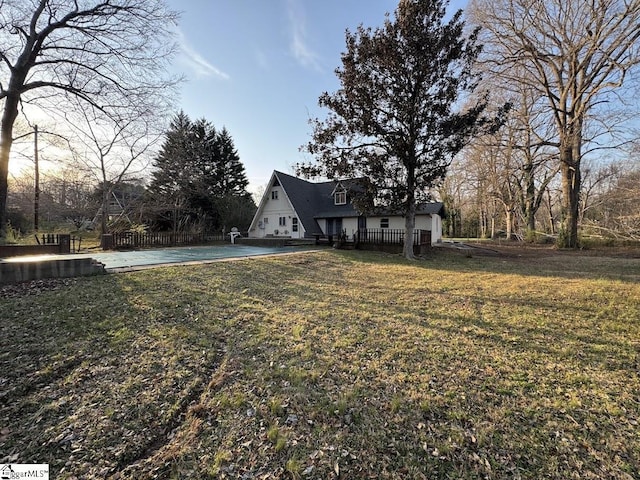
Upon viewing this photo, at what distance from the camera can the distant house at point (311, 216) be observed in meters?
20.9

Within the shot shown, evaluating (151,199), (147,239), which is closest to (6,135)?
(147,239)

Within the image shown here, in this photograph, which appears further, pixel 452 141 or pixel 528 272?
pixel 452 141

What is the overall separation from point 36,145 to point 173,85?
7.12 meters

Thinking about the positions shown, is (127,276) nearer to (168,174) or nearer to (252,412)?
(252,412)

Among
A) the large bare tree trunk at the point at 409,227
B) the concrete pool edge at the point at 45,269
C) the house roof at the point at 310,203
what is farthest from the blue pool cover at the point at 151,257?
the house roof at the point at 310,203

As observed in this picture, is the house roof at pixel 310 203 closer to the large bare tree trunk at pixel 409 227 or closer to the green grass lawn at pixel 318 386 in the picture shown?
the large bare tree trunk at pixel 409 227

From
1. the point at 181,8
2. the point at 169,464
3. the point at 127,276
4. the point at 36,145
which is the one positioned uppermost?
the point at 181,8

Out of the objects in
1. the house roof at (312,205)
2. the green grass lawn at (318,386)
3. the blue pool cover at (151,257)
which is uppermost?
the house roof at (312,205)

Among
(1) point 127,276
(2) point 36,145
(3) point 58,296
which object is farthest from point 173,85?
(3) point 58,296

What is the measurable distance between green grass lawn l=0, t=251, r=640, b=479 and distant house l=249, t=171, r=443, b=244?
1505 cm

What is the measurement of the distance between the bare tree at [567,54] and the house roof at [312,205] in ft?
27.0

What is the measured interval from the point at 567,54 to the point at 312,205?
1879 cm

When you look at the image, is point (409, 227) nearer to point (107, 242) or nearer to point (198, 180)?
point (107, 242)

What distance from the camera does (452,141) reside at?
12.8 meters
